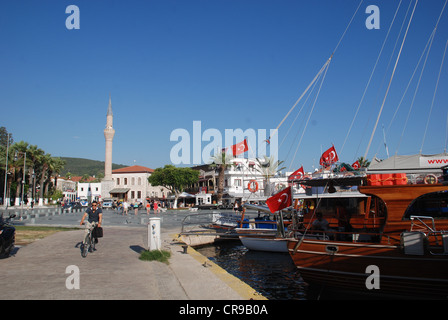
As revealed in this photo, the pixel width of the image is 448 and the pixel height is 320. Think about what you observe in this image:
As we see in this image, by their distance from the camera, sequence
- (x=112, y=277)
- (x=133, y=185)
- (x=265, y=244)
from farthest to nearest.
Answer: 1. (x=133, y=185)
2. (x=265, y=244)
3. (x=112, y=277)

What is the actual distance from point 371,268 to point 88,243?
8.83 metres

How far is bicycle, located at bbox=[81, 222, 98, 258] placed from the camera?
11672 mm

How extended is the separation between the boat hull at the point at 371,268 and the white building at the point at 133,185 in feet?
290

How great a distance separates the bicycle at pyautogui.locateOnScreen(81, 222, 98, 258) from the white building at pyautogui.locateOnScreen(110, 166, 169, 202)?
280ft

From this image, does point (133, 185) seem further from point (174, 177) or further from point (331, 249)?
point (331, 249)

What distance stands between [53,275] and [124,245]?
5.90 meters

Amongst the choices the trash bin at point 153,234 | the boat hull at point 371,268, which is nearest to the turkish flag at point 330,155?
the boat hull at point 371,268

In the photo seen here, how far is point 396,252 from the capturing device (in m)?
9.31

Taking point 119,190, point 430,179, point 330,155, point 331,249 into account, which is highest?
point 330,155

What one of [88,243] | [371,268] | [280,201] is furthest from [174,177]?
[371,268]

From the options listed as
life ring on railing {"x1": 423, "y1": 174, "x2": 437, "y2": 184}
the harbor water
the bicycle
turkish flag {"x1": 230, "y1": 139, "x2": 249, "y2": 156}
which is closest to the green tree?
turkish flag {"x1": 230, "y1": 139, "x2": 249, "y2": 156}
